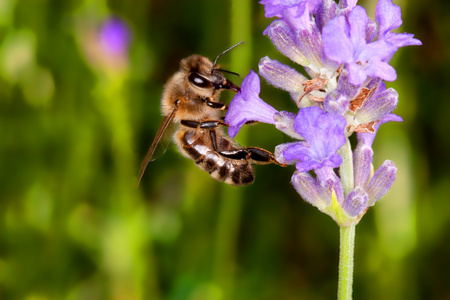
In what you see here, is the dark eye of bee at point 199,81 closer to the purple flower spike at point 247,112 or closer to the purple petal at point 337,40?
the purple flower spike at point 247,112

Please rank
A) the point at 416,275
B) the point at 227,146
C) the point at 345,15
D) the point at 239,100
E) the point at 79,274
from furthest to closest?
the point at 79,274
the point at 416,275
the point at 227,146
the point at 239,100
the point at 345,15

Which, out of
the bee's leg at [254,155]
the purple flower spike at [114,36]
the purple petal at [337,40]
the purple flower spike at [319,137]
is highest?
the purple petal at [337,40]

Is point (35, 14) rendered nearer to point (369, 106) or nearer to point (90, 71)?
point (90, 71)

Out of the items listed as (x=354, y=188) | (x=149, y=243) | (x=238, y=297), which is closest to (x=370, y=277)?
(x=238, y=297)

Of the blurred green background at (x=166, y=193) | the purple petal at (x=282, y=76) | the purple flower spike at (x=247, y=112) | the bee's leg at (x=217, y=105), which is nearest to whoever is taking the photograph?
the purple petal at (x=282, y=76)

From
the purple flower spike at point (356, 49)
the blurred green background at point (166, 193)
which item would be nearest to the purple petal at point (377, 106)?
the purple flower spike at point (356, 49)
